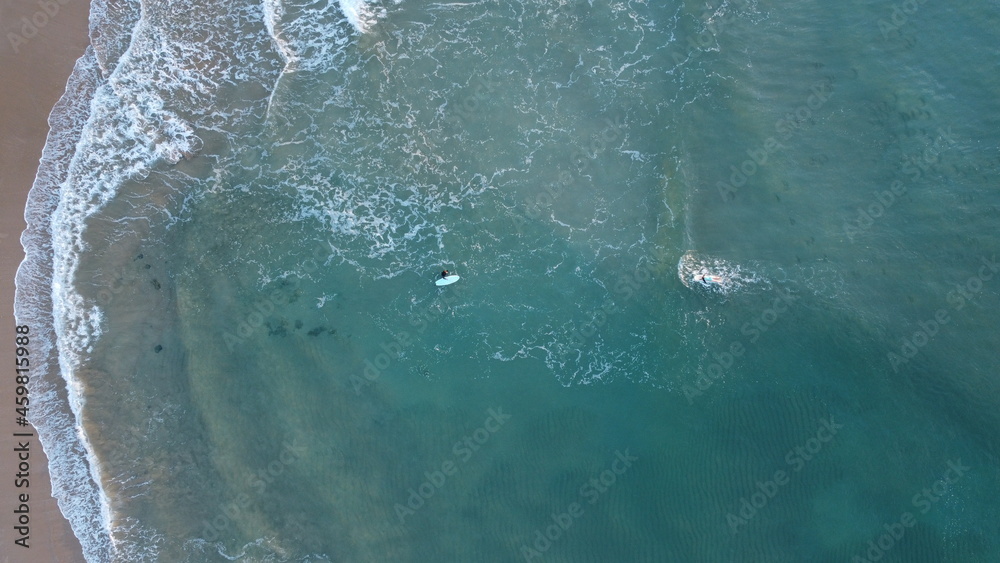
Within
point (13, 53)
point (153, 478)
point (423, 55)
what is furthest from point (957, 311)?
point (13, 53)

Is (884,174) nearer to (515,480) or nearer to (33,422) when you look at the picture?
(515,480)

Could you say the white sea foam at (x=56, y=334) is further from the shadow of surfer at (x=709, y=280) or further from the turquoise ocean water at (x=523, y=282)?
the shadow of surfer at (x=709, y=280)

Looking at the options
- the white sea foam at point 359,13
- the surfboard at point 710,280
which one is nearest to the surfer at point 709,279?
the surfboard at point 710,280

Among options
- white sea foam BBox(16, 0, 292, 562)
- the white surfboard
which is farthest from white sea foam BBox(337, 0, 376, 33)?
the white surfboard

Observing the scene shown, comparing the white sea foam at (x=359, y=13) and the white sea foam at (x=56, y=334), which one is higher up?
the white sea foam at (x=359, y=13)

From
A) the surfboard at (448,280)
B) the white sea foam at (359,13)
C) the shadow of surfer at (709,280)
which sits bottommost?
the shadow of surfer at (709,280)
